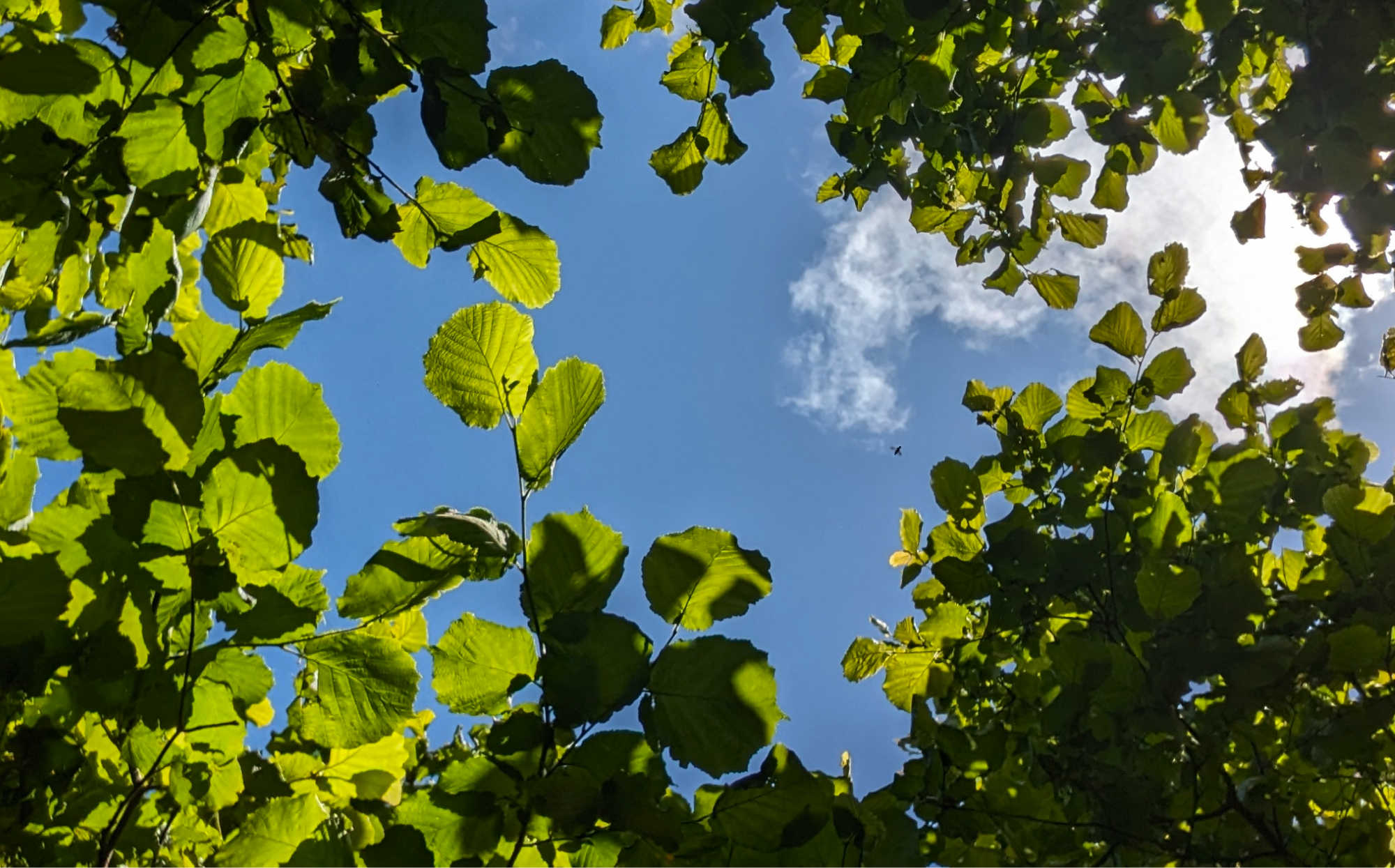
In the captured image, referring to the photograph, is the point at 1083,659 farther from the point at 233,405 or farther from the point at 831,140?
the point at 233,405

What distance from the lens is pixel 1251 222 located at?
2244 mm

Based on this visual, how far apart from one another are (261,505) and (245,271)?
11.8 inches

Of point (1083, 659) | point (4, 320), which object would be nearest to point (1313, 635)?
point (1083, 659)

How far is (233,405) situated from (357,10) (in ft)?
2.27

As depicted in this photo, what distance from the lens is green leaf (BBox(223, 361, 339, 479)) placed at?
87 cm

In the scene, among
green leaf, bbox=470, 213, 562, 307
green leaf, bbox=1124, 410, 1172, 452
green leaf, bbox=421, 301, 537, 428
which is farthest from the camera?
green leaf, bbox=1124, 410, 1172, 452

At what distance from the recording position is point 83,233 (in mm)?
1360

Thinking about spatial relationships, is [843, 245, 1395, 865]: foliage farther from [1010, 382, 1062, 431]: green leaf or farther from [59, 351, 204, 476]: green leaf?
[59, 351, 204, 476]: green leaf

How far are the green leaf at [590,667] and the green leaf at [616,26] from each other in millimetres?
2293

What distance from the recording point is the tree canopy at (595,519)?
86 centimetres

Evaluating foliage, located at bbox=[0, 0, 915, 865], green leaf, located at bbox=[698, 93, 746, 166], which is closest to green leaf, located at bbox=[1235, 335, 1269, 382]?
green leaf, located at bbox=[698, 93, 746, 166]

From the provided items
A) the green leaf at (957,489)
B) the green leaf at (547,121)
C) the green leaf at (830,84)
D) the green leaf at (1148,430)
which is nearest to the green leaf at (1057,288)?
the green leaf at (1148,430)

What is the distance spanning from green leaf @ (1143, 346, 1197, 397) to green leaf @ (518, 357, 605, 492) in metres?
1.99

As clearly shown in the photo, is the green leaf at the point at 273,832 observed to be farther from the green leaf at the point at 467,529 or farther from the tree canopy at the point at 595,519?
the green leaf at the point at 467,529
